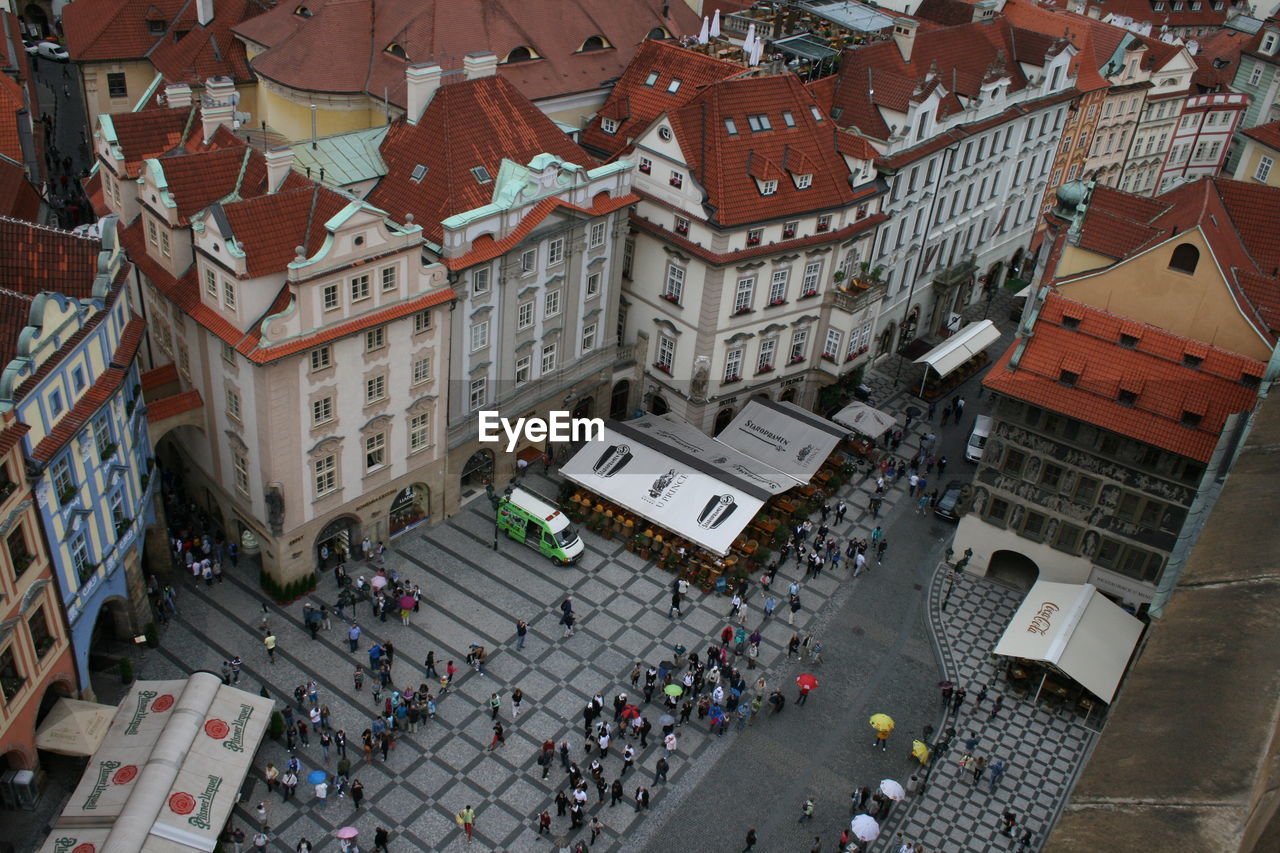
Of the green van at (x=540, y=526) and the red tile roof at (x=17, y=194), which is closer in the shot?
the green van at (x=540, y=526)

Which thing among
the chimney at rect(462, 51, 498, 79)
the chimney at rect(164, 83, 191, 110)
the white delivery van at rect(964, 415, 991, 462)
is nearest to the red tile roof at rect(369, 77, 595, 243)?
the chimney at rect(462, 51, 498, 79)

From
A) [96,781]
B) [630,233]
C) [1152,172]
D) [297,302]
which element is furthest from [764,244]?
[1152,172]

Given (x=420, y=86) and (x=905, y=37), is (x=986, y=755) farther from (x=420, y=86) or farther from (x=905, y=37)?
(x=905, y=37)

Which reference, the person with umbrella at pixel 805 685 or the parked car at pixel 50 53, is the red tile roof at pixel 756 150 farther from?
the parked car at pixel 50 53

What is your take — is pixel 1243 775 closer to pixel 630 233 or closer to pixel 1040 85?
pixel 630 233

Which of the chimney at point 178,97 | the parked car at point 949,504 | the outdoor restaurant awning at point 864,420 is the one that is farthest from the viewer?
the outdoor restaurant awning at point 864,420

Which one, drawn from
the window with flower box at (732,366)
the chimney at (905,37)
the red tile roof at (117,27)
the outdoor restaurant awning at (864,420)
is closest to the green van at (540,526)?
the window with flower box at (732,366)

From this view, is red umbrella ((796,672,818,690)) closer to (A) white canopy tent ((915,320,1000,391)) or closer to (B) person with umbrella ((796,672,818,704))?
(B) person with umbrella ((796,672,818,704))
